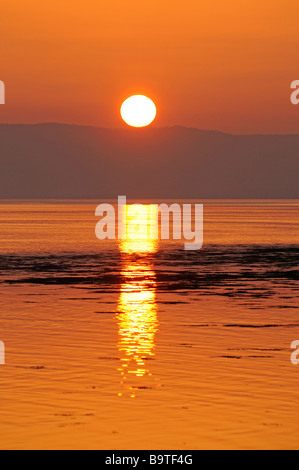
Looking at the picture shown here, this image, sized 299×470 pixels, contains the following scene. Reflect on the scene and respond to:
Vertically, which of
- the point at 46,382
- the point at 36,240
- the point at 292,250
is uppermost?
the point at 36,240

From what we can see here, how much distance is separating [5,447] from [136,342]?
9831mm

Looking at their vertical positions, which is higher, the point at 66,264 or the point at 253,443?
the point at 66,264

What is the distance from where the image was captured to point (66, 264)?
2007 inches

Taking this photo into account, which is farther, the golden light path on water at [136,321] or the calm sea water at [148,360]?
the golden light path on water at [136,321]

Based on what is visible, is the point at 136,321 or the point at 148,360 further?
the point at 136,321

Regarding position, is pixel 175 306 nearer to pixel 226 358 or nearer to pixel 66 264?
pixel 226 358

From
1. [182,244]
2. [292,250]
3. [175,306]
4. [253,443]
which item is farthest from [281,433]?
[182,244]

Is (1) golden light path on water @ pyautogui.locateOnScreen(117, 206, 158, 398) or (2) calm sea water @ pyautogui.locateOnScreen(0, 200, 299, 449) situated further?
(1) golden light path on water @ pyautogui.locateOnScreen(117, 206, 158, 398)

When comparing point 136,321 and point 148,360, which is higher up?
point 136,321

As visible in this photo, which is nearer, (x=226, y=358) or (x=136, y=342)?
(x=226, y=358)

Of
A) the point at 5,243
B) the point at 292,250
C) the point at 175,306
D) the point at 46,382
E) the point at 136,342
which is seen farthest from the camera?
the point at 5,243

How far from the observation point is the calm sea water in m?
14.9

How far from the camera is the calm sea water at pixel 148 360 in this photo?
49.0ft

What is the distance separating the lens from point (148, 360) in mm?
20906
